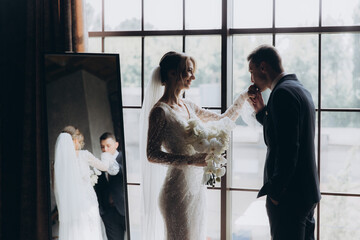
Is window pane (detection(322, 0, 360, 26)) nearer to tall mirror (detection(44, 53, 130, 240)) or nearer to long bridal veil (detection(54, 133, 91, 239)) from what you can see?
tall mirror (detection(44, 53, 130, 240))

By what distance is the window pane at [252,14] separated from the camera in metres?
3.32

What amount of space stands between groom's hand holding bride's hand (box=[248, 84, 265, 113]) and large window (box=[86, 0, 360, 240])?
180 millimetres

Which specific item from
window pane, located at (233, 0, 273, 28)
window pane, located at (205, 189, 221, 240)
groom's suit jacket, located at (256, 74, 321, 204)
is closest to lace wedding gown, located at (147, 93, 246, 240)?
groom's suit jacket, located at (256, 74, 321, 204)

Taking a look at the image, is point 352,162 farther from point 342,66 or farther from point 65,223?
point 65,223

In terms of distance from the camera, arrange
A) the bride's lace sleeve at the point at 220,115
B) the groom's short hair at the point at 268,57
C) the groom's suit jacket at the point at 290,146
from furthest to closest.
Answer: the bride's lace sleeve at the point at 220,115 → the groom's short hair at the point at 268,57 → the groom's suit jacket at the point at 290,146

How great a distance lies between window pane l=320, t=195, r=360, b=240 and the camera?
10.7 feet

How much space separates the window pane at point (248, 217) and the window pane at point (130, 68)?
3.72 ft

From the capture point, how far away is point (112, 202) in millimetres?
3084

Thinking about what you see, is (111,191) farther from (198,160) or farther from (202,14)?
(202,14)

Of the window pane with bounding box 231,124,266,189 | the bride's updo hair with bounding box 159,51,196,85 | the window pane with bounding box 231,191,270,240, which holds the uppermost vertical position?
the bride's updo hair with bounding box 159,51,196,85

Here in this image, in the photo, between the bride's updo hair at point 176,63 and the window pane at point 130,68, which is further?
the window pane at point 130,68

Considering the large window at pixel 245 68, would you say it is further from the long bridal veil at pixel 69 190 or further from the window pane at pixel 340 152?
the long bridal veil at pixel 69 190

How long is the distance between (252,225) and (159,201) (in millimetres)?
1013

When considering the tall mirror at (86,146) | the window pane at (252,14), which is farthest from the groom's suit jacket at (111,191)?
the window pane at (252,14)
